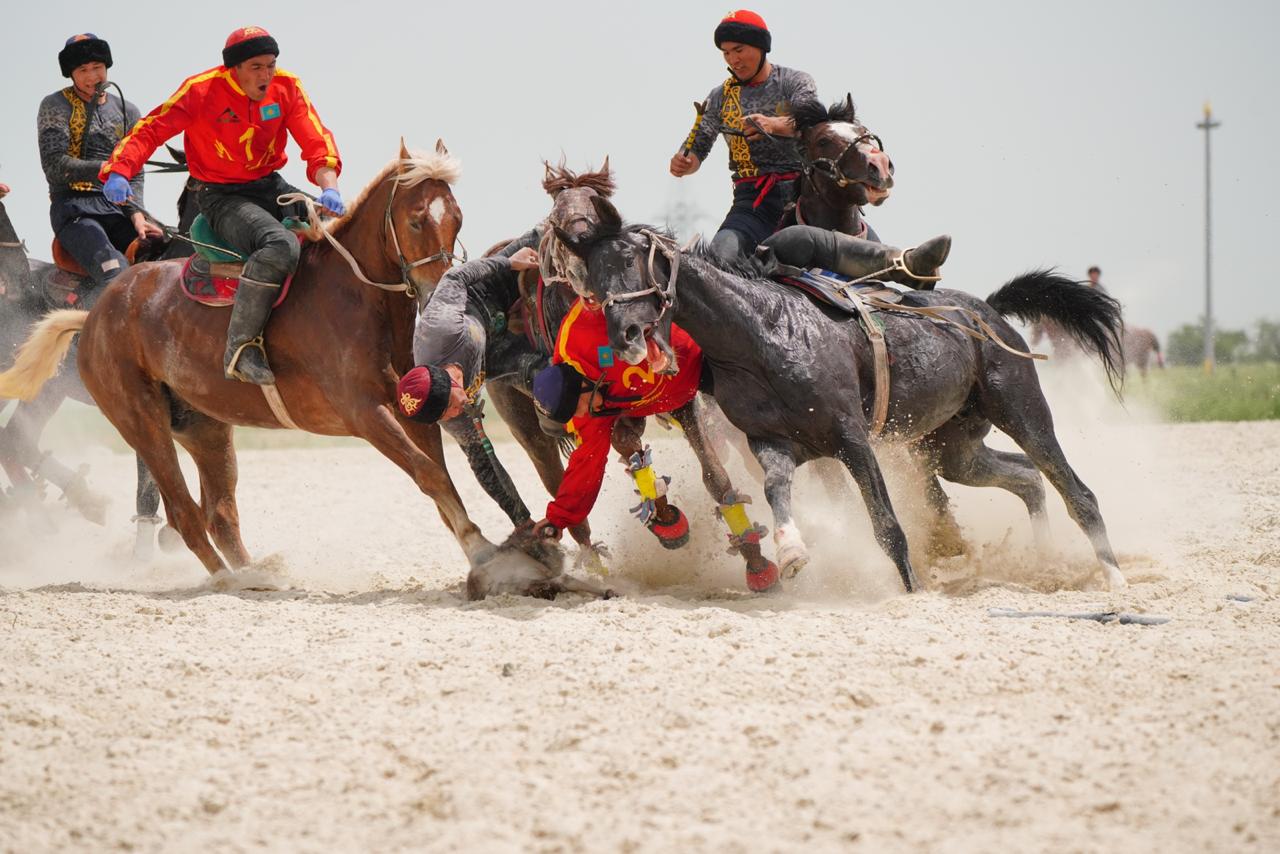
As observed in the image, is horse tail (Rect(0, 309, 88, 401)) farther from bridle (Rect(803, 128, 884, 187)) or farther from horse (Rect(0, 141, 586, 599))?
bridle (Rect(803, 128, 884, 187))

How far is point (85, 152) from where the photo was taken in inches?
326

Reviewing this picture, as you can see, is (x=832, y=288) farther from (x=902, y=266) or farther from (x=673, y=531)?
(x=673, y=531)

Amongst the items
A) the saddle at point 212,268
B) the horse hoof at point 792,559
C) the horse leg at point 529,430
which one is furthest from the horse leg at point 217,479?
the horse hoof at point 792,559

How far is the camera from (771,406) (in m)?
5.32

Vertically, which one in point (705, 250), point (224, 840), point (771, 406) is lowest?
point (224, 840)

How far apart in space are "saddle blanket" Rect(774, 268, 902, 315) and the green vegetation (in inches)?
452

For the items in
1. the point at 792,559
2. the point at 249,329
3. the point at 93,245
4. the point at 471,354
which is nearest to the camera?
the point at 792,559

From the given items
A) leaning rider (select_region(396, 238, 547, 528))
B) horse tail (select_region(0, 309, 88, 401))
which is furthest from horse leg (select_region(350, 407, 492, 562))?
horse tail (select_region(0, 309, 88, 401))

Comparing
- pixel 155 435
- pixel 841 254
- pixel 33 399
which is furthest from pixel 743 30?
pixel 33 399

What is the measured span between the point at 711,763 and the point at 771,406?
2333mm

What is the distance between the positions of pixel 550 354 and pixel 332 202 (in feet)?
4.52

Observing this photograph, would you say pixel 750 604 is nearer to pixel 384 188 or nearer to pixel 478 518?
pixel 384 188

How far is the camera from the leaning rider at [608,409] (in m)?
5.19

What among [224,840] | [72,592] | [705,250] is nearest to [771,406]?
[705,250]
